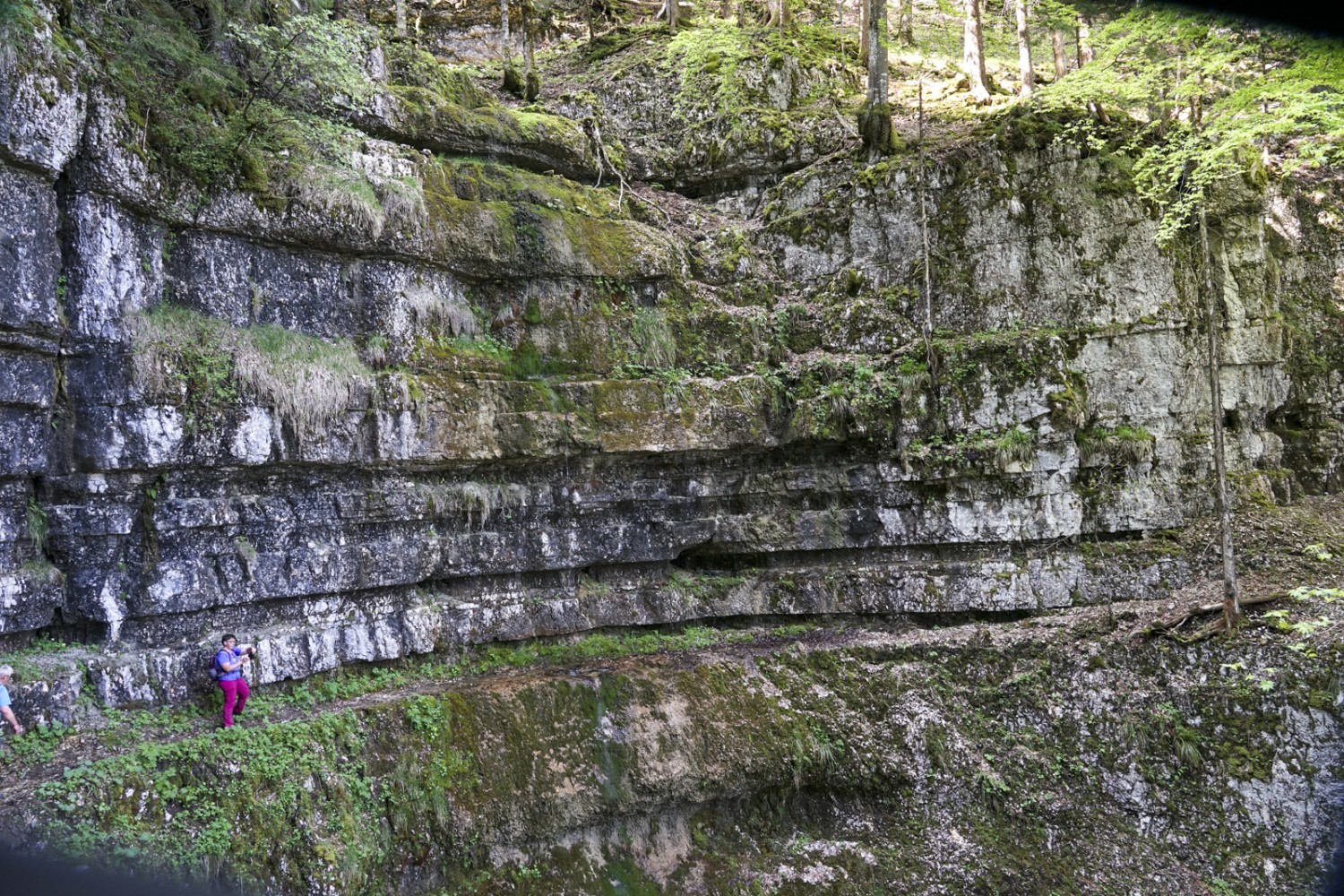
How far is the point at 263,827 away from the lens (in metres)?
7.69

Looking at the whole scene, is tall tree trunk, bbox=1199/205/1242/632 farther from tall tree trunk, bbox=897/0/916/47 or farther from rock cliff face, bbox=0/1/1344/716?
tall tree trunk, bbox=897/0/916/47

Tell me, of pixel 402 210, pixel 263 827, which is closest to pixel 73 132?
pixel 402 210

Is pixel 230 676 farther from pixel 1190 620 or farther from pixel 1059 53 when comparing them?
pixel 1059 53

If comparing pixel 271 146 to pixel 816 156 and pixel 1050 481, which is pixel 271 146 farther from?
pixel 1050 481

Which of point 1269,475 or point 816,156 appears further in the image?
point 816,156

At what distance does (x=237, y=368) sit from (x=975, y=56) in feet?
52.8

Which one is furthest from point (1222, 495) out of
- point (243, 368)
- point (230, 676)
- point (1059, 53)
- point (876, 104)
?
point (1059, 53)

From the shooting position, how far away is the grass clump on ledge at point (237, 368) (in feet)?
28.7

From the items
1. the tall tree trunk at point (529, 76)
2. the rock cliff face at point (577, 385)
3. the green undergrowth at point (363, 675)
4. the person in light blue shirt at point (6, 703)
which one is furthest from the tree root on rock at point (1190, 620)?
the tall tree trunk at point (529, 76)

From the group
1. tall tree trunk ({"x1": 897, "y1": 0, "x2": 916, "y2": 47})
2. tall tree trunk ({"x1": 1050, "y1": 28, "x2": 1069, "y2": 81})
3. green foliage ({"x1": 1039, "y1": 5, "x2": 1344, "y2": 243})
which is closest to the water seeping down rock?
green foliage ({"x1": 1039, "y1": 5, "x2": 1344, "y2": 243})

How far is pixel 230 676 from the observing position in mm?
8508

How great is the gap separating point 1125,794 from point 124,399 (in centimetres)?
1290

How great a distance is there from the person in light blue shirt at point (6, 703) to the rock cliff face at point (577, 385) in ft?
2.16

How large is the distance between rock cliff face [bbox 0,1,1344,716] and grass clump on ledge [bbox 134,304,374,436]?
0.13 feet
